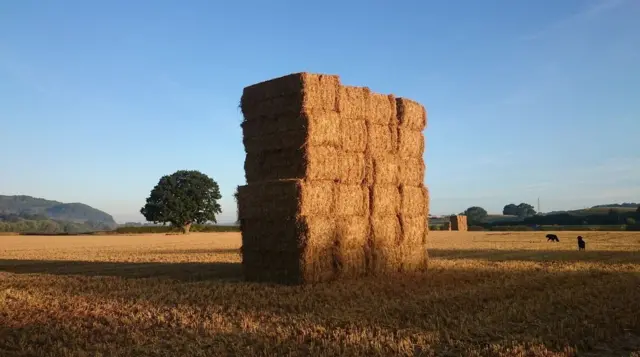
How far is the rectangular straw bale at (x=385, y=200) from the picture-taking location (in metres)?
13.8

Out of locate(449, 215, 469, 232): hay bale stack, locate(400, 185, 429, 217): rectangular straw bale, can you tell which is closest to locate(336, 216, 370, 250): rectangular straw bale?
locate(400, 185, 429, 217): rectangular straw bale

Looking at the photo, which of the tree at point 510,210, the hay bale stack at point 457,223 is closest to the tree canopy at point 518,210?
the tree at point 510,210

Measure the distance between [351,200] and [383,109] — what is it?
9.11ft

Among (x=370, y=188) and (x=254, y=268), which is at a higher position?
(x=370, y=188)

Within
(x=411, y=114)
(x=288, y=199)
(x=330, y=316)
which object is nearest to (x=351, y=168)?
(x=288, y=199)

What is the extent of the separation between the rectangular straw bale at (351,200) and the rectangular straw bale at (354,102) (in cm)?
183

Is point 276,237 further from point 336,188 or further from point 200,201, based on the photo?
point 200,201

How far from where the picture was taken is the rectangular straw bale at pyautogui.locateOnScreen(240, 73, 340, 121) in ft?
40.7

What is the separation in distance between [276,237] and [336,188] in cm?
190

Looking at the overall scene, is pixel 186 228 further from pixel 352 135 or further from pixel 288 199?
pixel 288 199

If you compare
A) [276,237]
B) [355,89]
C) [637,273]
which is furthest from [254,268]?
[637,273]

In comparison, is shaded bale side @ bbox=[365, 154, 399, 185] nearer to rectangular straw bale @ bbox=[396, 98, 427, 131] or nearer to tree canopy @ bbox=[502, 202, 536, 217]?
rectangular straw bale @ bbox=[396, 98, 427, 131]

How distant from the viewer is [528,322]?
728 cm

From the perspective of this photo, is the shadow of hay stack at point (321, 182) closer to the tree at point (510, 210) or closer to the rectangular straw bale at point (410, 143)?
the rectangular straw bale at point (410, 143)
